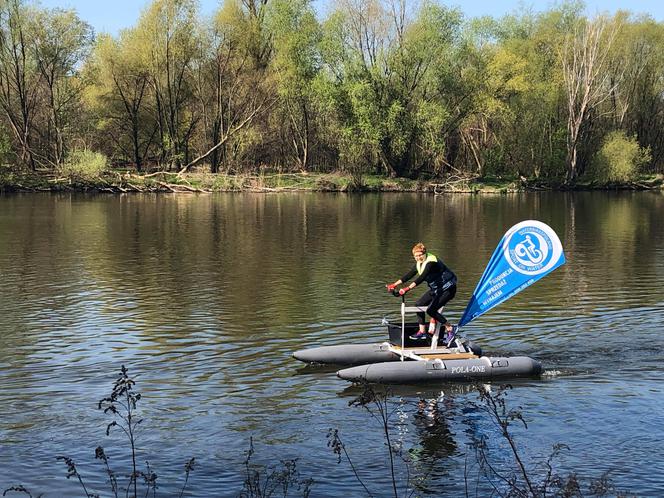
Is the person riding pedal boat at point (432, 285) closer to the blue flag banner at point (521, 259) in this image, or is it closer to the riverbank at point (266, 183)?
the blue flag banner at point (521, 259)

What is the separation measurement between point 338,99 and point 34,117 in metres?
31.3

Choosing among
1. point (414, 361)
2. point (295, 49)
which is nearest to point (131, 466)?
point (414, 361)

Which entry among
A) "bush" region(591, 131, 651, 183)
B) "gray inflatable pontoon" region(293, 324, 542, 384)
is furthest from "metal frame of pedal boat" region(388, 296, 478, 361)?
"bush" region(591, 131, 651, 183)

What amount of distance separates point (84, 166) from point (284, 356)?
2452 inches

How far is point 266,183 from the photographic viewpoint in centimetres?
8269

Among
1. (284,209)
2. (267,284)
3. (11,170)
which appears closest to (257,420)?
(267,284)

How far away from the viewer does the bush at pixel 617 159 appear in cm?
8646

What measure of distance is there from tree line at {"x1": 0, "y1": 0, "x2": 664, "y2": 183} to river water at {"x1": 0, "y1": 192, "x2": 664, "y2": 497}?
43243 mm

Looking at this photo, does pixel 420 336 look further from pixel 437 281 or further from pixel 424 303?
pixel 437 281

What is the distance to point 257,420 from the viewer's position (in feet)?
45.6

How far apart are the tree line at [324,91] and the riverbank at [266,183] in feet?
7.37

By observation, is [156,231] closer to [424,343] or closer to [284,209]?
[284,209]

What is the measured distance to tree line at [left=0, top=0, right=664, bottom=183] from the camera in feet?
265

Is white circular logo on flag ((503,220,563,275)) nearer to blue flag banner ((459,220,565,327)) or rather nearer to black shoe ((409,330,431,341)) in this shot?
blue flag banner ((459,220,565,327))
